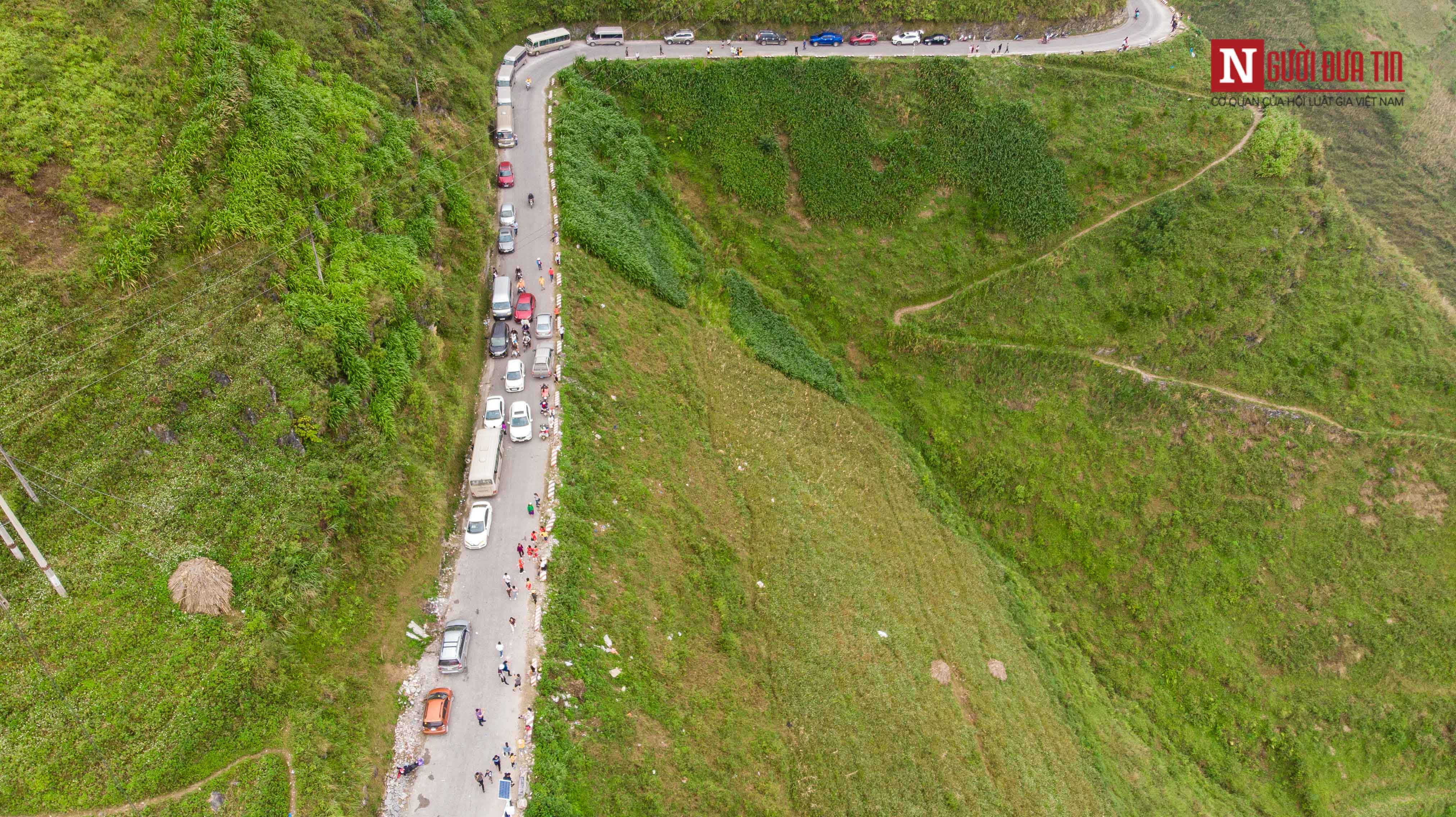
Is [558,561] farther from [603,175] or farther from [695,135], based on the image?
[695,135]

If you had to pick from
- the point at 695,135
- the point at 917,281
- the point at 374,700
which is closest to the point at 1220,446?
the point at 917,281

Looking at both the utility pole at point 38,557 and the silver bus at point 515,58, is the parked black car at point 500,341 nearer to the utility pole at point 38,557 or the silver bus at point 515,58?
the utility pole at point 38,557

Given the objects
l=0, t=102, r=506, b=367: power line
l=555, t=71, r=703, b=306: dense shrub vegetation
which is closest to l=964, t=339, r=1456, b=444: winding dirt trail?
l=555, t=71, r=703, b=306: dense shrub vegetation

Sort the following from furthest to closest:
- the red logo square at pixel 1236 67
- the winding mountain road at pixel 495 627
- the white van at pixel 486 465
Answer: the red logo square at pixel 1236 67 → the white van at pixel 486 465 → the winding mountain road at pixel 495 627

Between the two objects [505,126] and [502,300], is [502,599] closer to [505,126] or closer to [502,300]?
[502,300]

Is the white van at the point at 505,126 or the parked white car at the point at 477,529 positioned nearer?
the parked white car at the point at 477,529

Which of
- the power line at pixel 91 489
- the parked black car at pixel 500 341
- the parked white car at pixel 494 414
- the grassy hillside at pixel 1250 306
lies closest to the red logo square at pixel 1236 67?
the grassy hillside at pixel 1250 306
